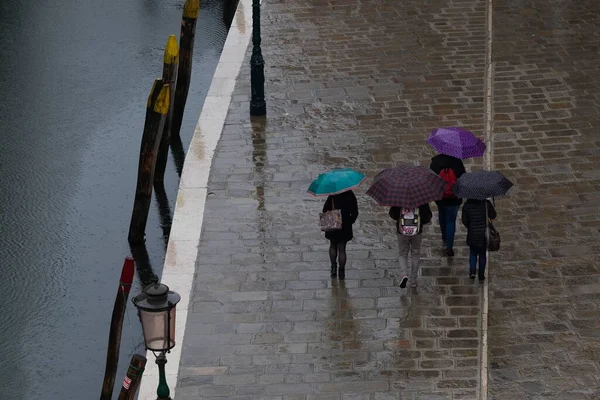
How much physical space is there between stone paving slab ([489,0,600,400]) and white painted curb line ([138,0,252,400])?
3.40 metres

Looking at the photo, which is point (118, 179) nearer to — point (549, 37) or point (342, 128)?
point (342, 128)

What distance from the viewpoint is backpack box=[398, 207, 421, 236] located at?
14.3 metres

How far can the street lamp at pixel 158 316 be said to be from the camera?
437 inches

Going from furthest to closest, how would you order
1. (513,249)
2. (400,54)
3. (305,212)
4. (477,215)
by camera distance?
(400,54)
(305,212)
(513,249)
(477,215)

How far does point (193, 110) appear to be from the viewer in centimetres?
2320

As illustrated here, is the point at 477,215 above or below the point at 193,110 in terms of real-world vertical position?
above

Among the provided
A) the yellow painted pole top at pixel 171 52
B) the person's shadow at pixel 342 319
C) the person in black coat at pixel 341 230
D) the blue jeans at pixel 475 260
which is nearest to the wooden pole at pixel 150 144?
the yellow painted pole top at pixel 171 52

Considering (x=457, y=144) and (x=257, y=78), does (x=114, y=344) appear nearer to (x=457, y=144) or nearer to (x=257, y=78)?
(x=457, y=144)

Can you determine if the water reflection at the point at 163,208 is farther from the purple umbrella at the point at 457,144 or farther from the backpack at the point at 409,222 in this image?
the backpack at the point at 409,222

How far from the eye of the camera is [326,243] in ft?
52.8

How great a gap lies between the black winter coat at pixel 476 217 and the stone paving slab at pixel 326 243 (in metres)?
0.75

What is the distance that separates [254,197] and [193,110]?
6.15 m

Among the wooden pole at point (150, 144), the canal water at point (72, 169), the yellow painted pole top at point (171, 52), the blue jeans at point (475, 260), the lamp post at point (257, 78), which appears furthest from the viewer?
the lamp post at point (257, 78)

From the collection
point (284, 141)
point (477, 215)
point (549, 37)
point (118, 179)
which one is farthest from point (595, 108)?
point (118, 179)
